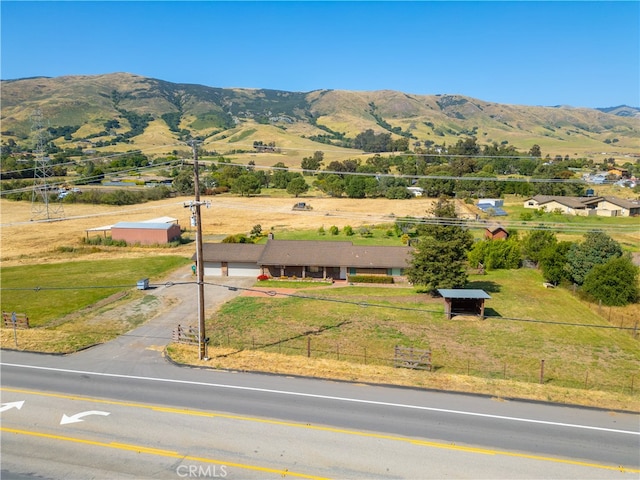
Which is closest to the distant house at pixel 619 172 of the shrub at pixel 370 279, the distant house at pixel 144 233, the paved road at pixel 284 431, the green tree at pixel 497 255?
the green tree at pixel 497 255

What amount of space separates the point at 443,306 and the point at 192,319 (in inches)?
833

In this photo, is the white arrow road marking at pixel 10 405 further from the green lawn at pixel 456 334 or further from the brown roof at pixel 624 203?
the brown roof at pixel 624 203

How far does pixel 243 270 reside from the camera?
49.0 meters

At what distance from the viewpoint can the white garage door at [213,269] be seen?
1939 inches

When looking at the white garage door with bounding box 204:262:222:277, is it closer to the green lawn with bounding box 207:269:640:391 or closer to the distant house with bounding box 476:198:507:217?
the green lawn with bounding box 207:269:640:391

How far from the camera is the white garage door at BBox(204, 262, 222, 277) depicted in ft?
162

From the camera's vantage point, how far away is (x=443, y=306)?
38.3 m

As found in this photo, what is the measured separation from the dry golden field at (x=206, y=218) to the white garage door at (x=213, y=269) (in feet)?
37.9

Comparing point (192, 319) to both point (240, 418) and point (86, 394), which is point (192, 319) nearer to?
point (86, 394)

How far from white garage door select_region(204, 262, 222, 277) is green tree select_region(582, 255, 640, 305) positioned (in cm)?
3693

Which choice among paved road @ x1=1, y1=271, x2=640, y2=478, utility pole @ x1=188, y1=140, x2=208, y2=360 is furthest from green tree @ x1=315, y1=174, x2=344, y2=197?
paved road @ x1=1, y1=271, x2=640, y2=478

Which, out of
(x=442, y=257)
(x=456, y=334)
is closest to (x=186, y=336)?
(x=456, y=334)

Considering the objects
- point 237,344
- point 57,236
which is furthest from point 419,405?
point 57,236

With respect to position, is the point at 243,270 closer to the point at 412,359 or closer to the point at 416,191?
the point at 412,359
